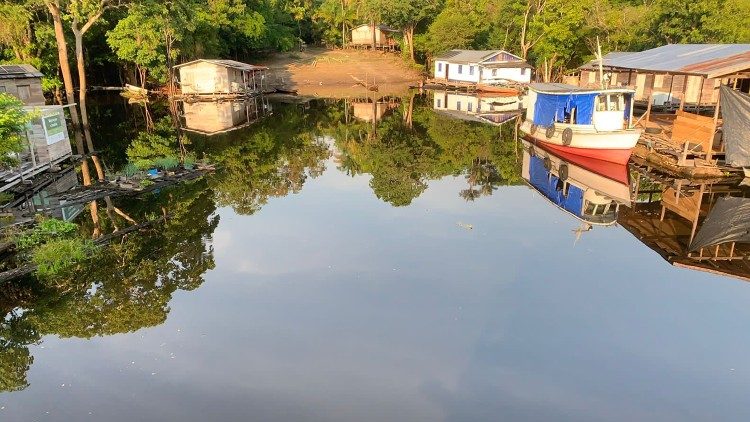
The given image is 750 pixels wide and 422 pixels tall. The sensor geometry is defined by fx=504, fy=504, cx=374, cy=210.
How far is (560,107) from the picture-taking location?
24906 millimetres

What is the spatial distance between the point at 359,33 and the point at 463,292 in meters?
71.0

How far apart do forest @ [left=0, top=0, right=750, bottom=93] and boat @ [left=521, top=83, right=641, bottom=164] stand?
948 inches

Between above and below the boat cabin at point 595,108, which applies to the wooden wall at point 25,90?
above

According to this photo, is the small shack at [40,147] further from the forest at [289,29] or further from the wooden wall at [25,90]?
the forest at [289,29]

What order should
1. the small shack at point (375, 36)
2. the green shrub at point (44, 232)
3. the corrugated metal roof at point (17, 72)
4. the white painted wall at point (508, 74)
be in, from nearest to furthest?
the green shrub at point (44, 232) < the corrugated metal roof at point (17, 72) < the white painted wall at point (508, 74) < the small shack at point (375, 36)

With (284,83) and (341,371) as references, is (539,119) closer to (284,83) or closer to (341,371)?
(341,371)

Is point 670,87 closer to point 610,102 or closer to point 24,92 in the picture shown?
point 610,102

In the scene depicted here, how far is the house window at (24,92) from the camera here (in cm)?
2588

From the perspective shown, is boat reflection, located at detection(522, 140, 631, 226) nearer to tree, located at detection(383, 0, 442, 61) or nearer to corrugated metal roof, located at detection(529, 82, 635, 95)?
corrugated metal roof, located at detection(529, 82, 635, 95)

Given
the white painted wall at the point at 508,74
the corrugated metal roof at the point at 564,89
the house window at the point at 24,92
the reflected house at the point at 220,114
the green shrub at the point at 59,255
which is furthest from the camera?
the white painted wall at the point at 508,74

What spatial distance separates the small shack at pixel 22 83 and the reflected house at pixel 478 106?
1027 inches

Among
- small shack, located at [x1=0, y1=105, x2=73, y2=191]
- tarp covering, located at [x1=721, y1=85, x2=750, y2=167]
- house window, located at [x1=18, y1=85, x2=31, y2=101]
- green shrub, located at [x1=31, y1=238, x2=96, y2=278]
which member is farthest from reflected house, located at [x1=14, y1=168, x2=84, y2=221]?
tarp covering, located at [x1=721, y1=85, x2=750, y2=167]

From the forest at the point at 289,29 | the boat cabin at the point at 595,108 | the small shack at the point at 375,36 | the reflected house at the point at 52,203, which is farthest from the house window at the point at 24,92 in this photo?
the small shack at the point at 375,36

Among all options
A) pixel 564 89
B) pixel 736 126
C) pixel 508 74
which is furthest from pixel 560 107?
pixel 508 74
